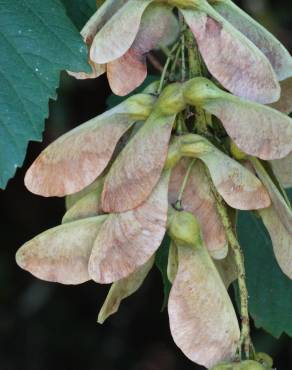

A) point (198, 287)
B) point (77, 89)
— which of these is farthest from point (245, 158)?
point (77, 89)

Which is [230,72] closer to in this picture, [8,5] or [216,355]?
[216,355]

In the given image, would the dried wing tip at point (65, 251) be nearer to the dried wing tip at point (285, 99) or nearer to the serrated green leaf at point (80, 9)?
the dried wing tip at point (285, 99)

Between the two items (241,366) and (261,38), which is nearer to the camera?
(241,366)

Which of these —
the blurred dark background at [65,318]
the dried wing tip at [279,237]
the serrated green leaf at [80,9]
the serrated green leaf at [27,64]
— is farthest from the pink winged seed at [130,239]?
the blurred dark background at [65,318]

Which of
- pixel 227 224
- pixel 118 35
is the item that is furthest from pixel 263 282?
pixel 118 35

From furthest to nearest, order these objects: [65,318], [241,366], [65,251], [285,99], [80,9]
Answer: [65,318]
[80,9]
[285,99]
[65,251]
[241,366]

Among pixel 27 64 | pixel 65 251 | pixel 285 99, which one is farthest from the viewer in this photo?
pixel 27 64

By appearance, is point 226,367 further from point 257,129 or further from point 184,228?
point 257,129

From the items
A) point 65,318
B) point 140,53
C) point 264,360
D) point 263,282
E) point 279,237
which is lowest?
point 65,318
